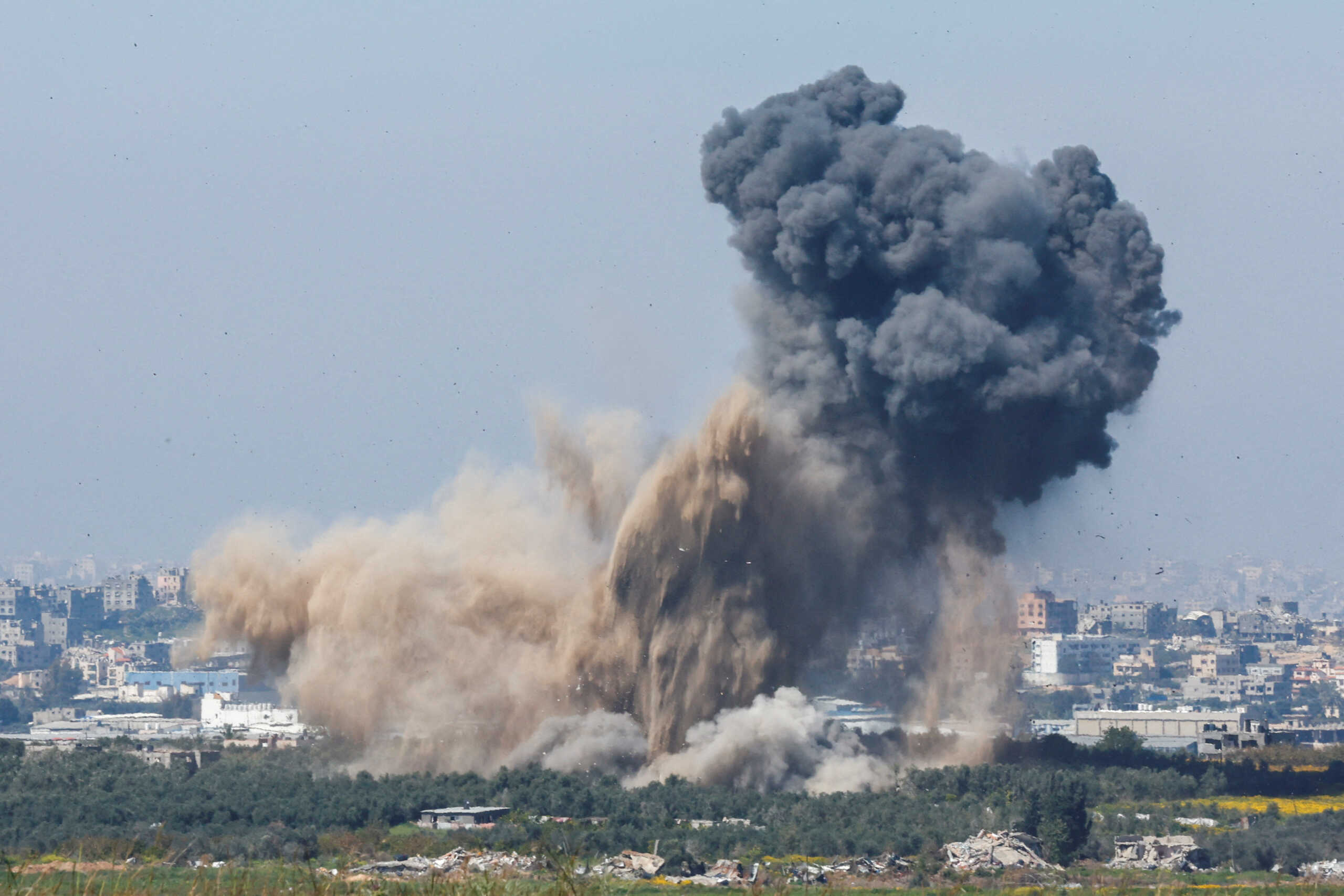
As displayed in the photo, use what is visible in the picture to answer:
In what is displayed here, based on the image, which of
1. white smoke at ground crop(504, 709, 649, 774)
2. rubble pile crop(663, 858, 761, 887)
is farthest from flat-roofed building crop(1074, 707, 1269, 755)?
rubble pile crop(663, 858, 761, 887)

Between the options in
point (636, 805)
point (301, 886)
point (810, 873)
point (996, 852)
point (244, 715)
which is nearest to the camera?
point (301, 886)

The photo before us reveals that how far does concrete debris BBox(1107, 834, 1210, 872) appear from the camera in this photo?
47969mm

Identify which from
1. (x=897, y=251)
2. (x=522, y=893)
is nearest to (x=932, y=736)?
(x=897, y=251)

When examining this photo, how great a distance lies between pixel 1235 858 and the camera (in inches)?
1901

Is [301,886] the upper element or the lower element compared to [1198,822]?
upper

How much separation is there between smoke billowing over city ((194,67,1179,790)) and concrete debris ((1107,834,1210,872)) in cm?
1195

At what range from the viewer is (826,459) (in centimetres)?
6266

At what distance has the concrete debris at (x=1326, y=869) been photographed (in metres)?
45.2

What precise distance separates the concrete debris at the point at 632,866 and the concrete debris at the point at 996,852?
6.92 meters

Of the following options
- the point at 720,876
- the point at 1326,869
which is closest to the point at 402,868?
the point at 720,876

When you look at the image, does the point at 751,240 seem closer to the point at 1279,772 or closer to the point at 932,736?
the point at 932,736

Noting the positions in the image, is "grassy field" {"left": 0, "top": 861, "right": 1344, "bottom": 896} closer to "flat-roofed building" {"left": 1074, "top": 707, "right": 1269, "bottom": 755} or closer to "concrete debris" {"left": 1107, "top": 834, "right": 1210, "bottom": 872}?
"concrete debris" {"left": 1107, "top": 834, "right": 1210, "bottom": 872}

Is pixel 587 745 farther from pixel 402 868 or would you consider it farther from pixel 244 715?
pixel 244 715

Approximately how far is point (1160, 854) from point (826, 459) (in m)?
18.0
